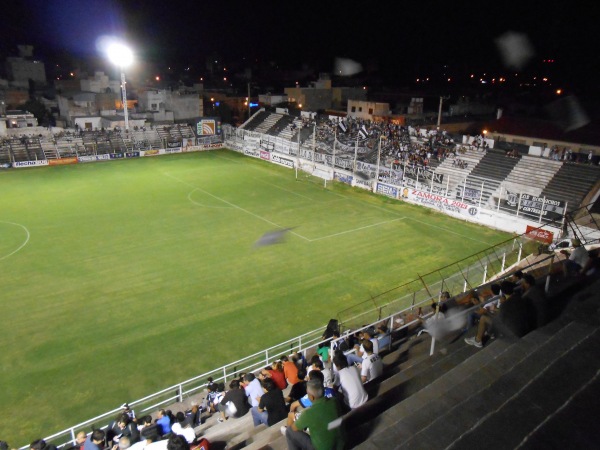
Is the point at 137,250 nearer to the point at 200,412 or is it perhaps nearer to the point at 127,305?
the point at 127,305

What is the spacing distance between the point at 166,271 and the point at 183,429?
12.3 meters

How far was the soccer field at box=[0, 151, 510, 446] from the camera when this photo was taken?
13.1m

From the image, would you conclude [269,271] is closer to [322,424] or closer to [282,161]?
[322,424]

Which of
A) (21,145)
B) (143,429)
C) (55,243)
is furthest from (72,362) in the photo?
(21,145)

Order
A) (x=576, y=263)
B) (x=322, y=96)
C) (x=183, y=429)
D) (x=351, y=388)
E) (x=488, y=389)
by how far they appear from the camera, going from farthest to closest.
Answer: (x=322, y=96)
(x=576, y=263)
(x=183, y=429)
(x=351, y=388)
(x=488, y=389)

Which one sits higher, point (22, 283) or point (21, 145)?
point (21, 145)

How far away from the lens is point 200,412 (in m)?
9.89

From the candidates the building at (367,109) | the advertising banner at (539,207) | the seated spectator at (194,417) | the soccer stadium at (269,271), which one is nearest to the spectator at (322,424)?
the soccer stadium at (269,271)

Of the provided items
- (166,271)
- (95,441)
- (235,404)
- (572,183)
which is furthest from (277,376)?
(572,183)

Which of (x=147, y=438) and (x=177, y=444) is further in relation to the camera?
(x=147, y=438)

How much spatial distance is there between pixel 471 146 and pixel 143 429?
1154 inches

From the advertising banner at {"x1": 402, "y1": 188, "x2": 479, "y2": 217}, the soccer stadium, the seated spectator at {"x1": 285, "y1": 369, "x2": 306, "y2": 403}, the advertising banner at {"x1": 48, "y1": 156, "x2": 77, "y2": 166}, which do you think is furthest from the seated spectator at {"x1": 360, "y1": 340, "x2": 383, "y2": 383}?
the advertising banner at {"x1": 48, "y1": 156, "x2": 77, "y2": 166}

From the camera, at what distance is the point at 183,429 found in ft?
26.3

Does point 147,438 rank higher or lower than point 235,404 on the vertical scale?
higher
